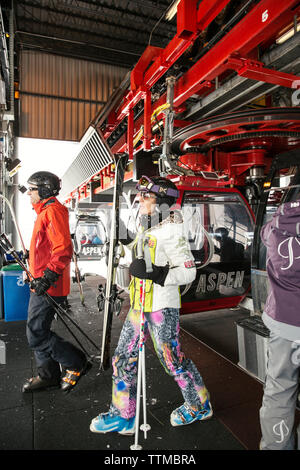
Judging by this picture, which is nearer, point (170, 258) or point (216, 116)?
point (170, 258)

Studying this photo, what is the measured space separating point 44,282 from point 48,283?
34 mm

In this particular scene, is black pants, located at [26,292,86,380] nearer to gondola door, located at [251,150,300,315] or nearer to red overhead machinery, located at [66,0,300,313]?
red overhead machinery, located at [66,0,300,313]

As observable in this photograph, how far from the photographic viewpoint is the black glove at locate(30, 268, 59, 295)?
2.57m

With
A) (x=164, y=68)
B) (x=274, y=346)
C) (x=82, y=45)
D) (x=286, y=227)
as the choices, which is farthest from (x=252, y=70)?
(x=82, y=45)

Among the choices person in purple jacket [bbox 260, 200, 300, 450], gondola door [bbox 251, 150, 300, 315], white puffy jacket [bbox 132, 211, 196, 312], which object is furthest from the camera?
gondola door [bbox 251, 150, 300, 315]

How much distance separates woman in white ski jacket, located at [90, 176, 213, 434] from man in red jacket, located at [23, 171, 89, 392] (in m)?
0.74

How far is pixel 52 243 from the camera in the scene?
2713mm

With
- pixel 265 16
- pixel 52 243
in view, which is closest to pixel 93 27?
pixel 265 16

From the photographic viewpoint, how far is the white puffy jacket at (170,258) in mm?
2039

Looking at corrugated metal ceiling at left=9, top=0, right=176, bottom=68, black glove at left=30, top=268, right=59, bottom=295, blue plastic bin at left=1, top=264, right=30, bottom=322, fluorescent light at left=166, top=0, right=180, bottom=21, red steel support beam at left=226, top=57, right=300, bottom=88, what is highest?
corrugated metal ceiling at left=9, top=0, right=176, bottom=68

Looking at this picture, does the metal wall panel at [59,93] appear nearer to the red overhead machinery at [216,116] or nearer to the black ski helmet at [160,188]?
the red overhead machinery at [216,116]

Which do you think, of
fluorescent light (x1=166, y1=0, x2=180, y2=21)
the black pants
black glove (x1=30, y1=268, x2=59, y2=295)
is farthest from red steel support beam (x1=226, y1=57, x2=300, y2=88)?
the black pants

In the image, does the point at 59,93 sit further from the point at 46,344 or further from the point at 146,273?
the point at 146,273
